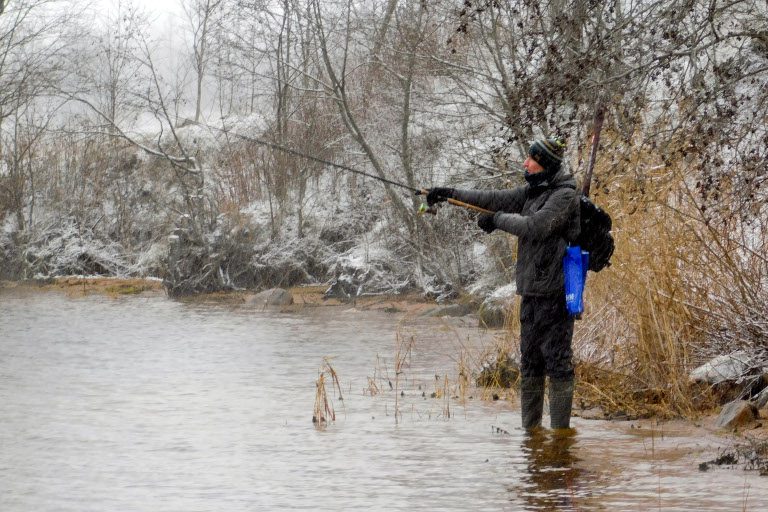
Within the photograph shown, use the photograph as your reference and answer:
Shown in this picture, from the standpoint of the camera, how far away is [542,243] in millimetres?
8102

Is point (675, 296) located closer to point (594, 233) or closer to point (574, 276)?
point (594, 233)

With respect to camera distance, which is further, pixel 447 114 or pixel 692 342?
pixel 447 114

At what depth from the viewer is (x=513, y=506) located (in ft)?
21.3

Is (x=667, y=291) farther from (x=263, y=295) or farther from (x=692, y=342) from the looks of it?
(x=263, y=295)

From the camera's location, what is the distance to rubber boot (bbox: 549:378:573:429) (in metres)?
8.46

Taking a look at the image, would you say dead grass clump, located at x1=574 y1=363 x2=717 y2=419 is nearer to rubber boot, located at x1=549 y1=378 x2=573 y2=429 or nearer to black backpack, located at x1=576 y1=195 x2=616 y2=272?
rubber boot, located at x1=549 y1=378 x2=573 y2=429

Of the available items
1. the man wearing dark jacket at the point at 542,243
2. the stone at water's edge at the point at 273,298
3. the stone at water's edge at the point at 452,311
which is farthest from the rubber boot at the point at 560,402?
the stone at water's edge at the point at 273,298

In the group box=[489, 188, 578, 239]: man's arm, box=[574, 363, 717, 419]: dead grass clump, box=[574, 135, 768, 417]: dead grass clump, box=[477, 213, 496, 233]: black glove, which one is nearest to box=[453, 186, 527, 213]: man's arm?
box=[477, 213, 496, 233]: black glove

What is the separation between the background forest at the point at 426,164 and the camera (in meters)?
8.30

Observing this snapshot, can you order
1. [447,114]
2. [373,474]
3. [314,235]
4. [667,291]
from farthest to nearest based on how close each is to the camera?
[314,235] → [447,114] → [667,291] → [373,474]

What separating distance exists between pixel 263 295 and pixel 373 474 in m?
18.8

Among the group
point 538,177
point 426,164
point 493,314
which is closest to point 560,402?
point 538,177

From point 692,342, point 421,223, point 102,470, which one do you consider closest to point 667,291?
point 692,342

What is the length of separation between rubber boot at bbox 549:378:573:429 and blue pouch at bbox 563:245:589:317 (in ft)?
1.94
